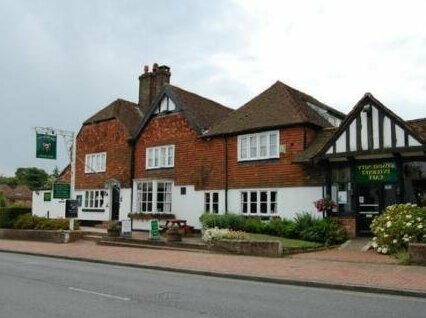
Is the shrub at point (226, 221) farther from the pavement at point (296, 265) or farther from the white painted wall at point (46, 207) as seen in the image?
the white painted wall at point (46, 207)

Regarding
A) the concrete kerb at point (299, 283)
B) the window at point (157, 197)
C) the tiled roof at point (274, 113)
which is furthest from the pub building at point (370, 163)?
the concrete kerb at point (299, 283)

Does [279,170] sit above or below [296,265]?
above

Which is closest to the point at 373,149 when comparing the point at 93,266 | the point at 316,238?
the point at 316,238

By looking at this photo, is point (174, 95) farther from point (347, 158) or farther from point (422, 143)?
point (422, 143)

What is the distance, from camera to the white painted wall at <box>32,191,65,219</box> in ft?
127

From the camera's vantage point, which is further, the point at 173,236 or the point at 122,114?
the point at 122,114

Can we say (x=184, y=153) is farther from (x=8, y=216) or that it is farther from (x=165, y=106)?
(x=8, y=216)

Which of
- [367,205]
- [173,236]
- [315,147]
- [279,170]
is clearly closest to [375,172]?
[367,205]

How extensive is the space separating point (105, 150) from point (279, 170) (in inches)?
552

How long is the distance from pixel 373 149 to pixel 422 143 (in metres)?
2.02

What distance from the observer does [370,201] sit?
75.6 feet

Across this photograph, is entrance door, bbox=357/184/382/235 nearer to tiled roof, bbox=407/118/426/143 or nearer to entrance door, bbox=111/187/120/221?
tiled roof, bbox=407/118/426/143

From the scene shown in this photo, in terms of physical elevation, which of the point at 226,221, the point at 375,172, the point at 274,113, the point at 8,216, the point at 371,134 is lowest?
the point at 226,221

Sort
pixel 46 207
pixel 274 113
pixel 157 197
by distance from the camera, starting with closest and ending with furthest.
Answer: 1. pixel 274 113
2. pixel 157 197
3. pixel 46 207
